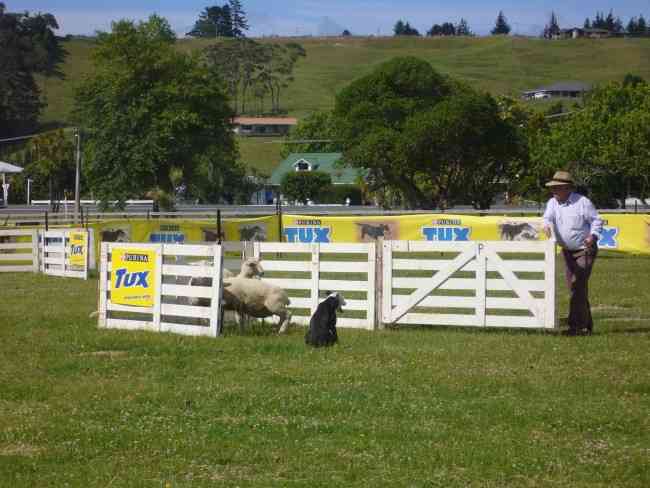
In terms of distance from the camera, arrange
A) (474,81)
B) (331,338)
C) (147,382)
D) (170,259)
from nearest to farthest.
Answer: (147,382) < (331,338) < (170,259) < (474,81)

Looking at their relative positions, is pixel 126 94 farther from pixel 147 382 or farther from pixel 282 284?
pixel 147 382

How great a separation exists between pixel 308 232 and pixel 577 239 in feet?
59.6

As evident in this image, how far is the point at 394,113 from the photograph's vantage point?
181ft

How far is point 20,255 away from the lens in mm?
27219

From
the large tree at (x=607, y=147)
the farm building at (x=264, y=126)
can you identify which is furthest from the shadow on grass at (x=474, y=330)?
the farm building at (x=264, y=126)

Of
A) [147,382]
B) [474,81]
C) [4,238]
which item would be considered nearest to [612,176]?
[4,238]

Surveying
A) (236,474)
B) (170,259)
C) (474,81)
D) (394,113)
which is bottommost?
(236,474)

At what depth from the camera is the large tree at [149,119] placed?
56656 mm

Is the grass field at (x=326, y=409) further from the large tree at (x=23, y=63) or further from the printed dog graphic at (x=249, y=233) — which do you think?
the large tree at (x=23, y=63)

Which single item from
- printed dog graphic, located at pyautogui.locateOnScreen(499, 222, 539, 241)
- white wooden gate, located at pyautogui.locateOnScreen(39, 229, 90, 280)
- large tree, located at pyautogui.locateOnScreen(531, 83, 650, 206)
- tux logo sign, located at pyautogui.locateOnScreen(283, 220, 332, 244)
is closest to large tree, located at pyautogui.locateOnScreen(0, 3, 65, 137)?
large tree, located at pyautogui.locateOnScreen(531, 83, 650, 206)

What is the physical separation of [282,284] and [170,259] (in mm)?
1529

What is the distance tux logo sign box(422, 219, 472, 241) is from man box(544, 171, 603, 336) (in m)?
15.5

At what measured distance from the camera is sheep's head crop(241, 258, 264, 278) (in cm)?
1363

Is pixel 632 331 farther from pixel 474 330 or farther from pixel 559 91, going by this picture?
pixel 559 91
